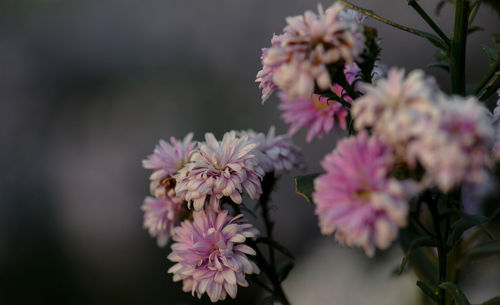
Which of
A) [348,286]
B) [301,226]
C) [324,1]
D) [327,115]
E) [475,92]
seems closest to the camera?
[475,92]

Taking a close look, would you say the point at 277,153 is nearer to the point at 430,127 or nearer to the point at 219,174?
the point at 219,174

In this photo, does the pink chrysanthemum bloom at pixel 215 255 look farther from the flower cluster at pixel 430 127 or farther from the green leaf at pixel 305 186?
the flower cluster at pixel 430 127

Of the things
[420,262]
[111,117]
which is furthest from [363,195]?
[111,117]

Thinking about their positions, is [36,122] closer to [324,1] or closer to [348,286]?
[324,1]

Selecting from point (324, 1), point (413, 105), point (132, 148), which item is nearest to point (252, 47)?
point (324, 1)

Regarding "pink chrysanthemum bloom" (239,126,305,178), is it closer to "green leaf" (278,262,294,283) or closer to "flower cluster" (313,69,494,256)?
"green leaf" (278,262,294,283)

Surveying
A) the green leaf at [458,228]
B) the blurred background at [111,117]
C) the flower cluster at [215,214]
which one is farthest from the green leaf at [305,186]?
the blurred background at [111,117]

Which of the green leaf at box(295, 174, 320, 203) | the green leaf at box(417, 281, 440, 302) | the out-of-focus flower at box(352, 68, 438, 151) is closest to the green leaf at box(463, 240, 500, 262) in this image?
the green leaf at box(417, 281, 440, 302)
